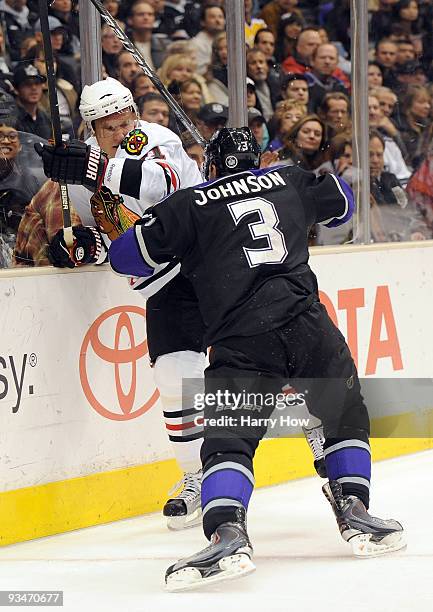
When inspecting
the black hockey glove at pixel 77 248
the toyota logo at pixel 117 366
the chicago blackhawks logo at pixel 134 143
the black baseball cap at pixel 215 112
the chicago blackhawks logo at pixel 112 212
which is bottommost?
the toyota logo at pixel 117 366

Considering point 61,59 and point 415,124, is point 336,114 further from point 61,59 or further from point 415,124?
point 61,59

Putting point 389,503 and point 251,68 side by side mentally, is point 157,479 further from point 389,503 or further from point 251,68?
point 251,68

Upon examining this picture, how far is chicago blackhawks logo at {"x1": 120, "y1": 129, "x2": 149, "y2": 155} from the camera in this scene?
11.1 feet

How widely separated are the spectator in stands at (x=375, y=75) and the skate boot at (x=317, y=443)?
1902 mm

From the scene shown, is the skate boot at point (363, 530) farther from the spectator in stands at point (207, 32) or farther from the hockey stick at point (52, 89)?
the spectator in stands at point (207, 32)

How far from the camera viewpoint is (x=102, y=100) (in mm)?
3367

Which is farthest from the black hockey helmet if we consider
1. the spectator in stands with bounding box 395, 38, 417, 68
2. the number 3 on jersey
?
the spectator in stands with bounding box 395, 38, 417, 68

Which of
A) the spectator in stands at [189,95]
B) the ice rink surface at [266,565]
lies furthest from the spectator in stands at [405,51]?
the ice rink surface at [266,565]

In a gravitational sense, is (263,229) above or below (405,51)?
below

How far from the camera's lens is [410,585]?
2742 mm

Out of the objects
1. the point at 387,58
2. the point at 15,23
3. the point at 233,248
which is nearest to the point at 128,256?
the point at 233,248

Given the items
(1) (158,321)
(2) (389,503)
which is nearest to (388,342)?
(2) (389,503)

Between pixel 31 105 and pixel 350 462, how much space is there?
1.46m

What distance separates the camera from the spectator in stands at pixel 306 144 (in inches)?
174
